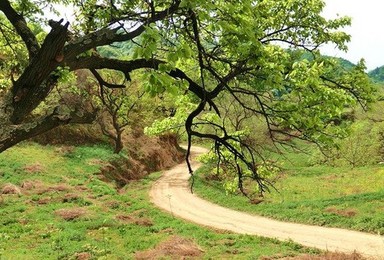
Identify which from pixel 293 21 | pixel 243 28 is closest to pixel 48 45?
pixel 243 28

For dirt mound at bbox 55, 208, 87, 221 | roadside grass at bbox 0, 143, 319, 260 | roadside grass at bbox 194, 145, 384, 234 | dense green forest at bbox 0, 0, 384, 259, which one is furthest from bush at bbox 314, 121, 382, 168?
dirt mound at bbox 55, 208, 87, 221

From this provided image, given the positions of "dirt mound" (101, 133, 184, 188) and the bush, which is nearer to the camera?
"dirt mound" (101, 133, 184, 188)

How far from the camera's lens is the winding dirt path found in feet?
63.7

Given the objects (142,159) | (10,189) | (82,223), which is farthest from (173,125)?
(142,159)

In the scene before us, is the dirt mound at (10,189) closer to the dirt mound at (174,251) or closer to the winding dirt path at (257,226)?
the winding dirt path at (257,226)

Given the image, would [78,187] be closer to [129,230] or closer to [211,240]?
[129,230]

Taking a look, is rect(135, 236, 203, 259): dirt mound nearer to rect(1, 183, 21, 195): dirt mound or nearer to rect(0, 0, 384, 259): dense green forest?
rect(0, 0, 384, 259): dense green forest

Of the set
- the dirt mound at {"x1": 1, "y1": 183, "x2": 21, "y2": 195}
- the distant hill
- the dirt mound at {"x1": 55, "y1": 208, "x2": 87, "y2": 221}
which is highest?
the distant hill

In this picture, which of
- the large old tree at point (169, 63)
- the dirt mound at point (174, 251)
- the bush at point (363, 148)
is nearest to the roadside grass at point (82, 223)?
the dirt mound at point (174, 251)

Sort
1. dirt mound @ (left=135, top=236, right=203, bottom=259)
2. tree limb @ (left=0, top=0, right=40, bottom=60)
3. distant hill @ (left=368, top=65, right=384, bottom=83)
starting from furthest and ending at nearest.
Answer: distant hill @ (left=368, top=65, right=384, bottom=83) → dirt mound @ (left=135, top=236, right=203, bottom=259) → tree limb @ (left=0, top=0, right=40, bottom=60)

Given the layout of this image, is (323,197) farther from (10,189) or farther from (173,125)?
(10,189)

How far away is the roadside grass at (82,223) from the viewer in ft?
54.6

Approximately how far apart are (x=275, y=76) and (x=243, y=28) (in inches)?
33.1

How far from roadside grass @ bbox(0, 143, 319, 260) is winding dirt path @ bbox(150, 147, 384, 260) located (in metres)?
1.56
